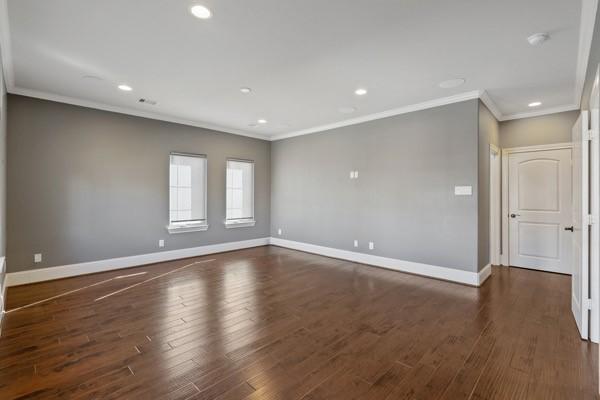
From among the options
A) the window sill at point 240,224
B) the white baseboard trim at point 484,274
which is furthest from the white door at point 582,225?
the window sill at point 240,224

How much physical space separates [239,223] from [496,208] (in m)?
5.17

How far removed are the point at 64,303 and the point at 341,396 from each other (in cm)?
337

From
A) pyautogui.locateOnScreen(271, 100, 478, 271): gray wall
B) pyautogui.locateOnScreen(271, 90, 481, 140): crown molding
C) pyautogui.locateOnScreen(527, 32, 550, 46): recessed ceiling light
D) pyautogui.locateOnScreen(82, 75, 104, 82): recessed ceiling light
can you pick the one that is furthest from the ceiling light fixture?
pyautogui.locateOnScreen(82, 75, 104, 82): recessed ceiling light

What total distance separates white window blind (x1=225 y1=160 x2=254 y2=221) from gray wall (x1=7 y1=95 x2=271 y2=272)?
62 cm

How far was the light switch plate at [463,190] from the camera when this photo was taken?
3.99m

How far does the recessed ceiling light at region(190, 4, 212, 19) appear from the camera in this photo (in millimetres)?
2178

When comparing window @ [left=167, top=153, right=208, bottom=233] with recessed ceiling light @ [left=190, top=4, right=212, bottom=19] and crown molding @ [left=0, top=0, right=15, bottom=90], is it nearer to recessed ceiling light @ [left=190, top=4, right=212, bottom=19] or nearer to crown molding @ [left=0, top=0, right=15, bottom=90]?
crown molding @ [left=0, top=0, right=15, bottom=90]

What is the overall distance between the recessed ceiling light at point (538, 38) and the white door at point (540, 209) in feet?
9.53

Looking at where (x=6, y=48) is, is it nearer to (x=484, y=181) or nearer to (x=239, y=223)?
(x=239, y=223)

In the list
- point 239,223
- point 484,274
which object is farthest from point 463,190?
point 239,223

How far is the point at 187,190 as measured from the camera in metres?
5.71

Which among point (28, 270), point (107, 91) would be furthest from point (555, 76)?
point (28, 270)

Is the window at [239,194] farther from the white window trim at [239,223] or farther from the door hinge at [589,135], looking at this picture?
the door hinge at [589,135]

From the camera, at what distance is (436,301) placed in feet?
11.2
